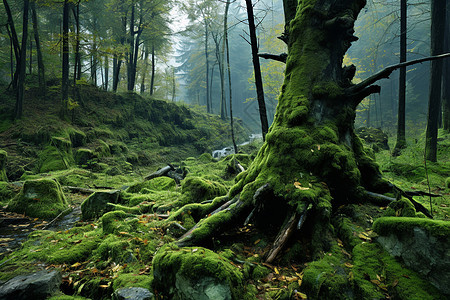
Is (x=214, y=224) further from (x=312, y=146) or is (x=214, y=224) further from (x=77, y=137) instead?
(x=77, y=137)

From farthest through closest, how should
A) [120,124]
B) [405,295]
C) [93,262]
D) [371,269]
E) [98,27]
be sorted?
1. [98,27]
2. [120,124]
3. [93,262]
4. [371,269]
5. [405,295]

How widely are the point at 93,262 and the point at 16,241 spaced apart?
2.11 m

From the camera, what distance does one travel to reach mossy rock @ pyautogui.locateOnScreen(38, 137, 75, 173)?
29.6 feet

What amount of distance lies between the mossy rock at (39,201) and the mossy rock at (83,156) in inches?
203

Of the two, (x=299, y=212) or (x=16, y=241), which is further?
(x=16, y=241)

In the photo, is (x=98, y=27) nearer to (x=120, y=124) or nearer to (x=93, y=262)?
(x=120, y=124)

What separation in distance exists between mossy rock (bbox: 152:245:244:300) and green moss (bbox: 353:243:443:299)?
1.23m

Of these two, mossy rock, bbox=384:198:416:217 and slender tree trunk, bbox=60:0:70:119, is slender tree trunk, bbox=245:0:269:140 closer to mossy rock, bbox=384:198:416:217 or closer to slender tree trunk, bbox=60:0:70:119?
mossy rock, bbox=384:198:416:217

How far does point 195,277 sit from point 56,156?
10.4 m

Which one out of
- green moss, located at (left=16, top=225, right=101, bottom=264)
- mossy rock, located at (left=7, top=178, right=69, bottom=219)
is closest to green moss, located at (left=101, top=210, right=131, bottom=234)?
green moss, located at (left=16, top=225, right=101, bottom=264)

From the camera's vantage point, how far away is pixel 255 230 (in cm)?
319

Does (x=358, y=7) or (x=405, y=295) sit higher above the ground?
(x=358, y=7)

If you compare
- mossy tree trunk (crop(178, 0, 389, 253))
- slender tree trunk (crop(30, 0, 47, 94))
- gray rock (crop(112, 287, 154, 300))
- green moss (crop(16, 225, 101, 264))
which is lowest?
green moss (crop(16, 225, 101, 264))

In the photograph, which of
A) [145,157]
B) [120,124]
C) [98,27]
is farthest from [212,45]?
[145,157]
